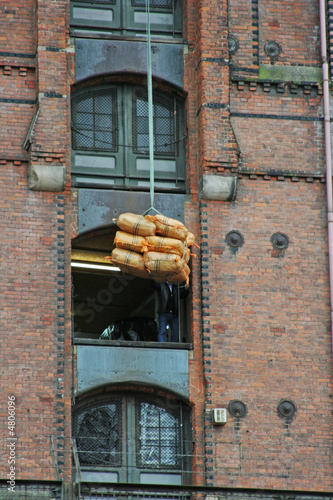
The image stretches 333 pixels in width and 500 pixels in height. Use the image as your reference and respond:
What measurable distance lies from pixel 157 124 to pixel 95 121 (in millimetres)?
1114

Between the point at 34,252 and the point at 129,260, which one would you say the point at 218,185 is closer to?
the point at 129,260

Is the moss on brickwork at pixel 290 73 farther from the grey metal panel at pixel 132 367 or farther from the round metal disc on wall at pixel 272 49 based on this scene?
the grey metal panel at pixel 132 367

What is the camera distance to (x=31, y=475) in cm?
2328

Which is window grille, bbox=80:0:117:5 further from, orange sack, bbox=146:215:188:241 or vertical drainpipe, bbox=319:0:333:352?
orange sack, bbox=146:215:188:241

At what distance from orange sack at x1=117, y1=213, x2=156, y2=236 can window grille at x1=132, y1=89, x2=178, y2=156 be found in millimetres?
2006

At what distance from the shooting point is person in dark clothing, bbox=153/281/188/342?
25.4 m

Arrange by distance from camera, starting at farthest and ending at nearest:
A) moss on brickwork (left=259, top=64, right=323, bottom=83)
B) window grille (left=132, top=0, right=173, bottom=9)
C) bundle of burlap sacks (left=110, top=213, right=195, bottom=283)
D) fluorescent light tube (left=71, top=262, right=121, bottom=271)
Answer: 1. fluorescent light tube (left=71, top=262, right=121, bottom=271)
2. window grille (left=132, top=0, right=173, bottom=9)
3. moss on brickwork (left=259, top=64, right=323, bottom=83)
4. bundle of burlap sacks (left=110, top=213, right=195, bottom=283)

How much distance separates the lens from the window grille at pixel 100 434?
2438cm

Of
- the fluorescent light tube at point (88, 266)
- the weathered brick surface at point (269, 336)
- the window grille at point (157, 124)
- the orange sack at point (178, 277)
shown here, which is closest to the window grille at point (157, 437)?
the weathered brick surface at point (269, 336)

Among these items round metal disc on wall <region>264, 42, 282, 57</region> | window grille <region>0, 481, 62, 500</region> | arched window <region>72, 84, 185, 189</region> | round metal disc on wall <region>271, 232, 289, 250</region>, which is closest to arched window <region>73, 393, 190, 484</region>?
window grille <region>0, 481, 62, 500</region>

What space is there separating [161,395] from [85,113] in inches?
204

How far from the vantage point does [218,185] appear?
83.4 ft

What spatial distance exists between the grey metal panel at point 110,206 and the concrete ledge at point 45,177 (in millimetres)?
605

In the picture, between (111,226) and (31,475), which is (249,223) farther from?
(31,475)
